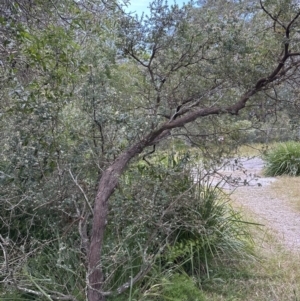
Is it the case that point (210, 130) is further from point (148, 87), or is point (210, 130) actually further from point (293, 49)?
point (293, 49)

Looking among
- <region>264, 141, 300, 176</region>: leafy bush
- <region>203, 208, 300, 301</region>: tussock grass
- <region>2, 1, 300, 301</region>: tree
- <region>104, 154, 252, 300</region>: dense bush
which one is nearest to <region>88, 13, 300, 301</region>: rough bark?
<region>2, 1, 300, 301</region>: tree

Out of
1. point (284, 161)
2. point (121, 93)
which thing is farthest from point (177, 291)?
point (284, 161)

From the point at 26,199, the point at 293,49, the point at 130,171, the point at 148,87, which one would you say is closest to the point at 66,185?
the point at 26,199

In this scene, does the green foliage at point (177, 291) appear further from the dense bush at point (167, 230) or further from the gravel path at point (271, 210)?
the gravel path at point (271, 210)

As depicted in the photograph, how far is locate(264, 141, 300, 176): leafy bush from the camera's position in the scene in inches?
382

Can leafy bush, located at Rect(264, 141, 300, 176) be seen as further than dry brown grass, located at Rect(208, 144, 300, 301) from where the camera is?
Yes

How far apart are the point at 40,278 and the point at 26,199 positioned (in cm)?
54

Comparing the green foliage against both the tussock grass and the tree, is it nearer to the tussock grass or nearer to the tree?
the tussock grass

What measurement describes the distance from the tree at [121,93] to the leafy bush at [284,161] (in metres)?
6.88

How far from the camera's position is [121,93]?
333 cm

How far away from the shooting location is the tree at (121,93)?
289 centimetres

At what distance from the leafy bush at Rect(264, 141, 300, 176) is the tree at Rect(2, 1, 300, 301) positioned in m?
6.88

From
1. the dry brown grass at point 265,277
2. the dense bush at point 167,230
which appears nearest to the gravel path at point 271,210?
the dry brown grass at point 265,277

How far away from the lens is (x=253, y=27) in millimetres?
3080
